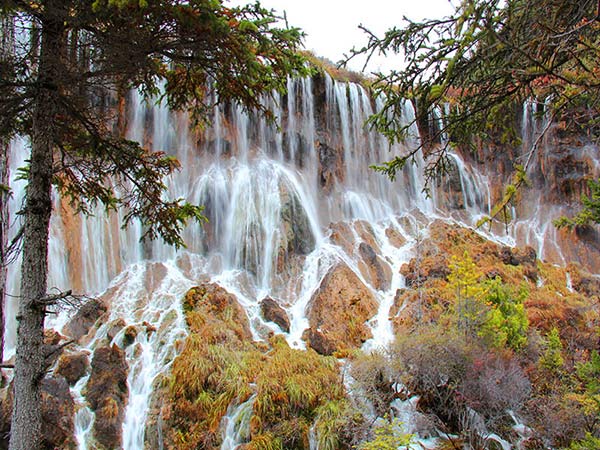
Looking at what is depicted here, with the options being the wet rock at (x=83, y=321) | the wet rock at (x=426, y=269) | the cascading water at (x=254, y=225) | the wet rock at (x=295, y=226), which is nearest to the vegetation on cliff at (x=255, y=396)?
the cascading water at (x=254, y=225)

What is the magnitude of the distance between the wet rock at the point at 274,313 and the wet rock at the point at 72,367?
5.81 metres

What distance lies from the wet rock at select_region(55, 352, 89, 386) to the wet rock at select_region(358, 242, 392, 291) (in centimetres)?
1093

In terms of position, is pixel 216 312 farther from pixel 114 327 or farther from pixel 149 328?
pixel 114 327

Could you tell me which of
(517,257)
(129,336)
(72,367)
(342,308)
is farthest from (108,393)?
(517,257)

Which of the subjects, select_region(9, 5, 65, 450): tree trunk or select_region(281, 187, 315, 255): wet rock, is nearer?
select_region(9, 5, 65, 450): tree trunk

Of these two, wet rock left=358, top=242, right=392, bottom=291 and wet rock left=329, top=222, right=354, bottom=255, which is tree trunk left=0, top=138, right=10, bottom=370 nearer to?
wet rock left=358, top=242, right=392, bottom=291

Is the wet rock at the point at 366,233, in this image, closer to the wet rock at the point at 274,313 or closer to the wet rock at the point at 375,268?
the wet rock at the point at 375,268

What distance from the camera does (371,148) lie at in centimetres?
2431

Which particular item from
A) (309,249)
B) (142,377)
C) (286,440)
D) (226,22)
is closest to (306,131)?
(309,249)

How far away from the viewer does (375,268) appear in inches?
690

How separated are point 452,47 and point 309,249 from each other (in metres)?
13.8

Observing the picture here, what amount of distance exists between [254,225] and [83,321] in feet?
25.0

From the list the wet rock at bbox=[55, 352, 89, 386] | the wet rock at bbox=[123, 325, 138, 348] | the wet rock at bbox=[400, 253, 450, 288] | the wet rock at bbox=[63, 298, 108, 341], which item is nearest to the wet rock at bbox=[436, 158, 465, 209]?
the wet rock at bbox=[400, 253, 450, 288]

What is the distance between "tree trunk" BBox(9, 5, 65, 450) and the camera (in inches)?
152
